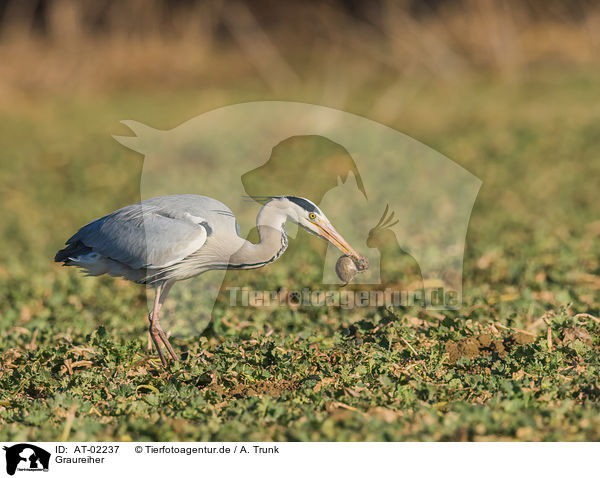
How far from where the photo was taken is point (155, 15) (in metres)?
13.5

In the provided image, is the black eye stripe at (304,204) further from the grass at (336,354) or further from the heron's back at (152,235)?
the grass at (336,354)

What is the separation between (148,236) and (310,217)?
669 millimetres

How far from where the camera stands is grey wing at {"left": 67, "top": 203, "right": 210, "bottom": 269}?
9.89 ft

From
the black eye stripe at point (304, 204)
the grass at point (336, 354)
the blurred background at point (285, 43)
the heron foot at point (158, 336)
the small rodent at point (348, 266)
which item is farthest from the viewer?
the blurred background at point (285, 43)

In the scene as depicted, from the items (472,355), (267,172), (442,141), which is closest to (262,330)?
(472,355)

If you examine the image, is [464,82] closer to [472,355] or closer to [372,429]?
[472,355]

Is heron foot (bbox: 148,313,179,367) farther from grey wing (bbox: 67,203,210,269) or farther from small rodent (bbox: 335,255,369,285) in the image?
small rodent (bbox: 335,255,369,285)

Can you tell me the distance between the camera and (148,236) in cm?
307

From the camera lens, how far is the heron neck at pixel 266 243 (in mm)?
3045
